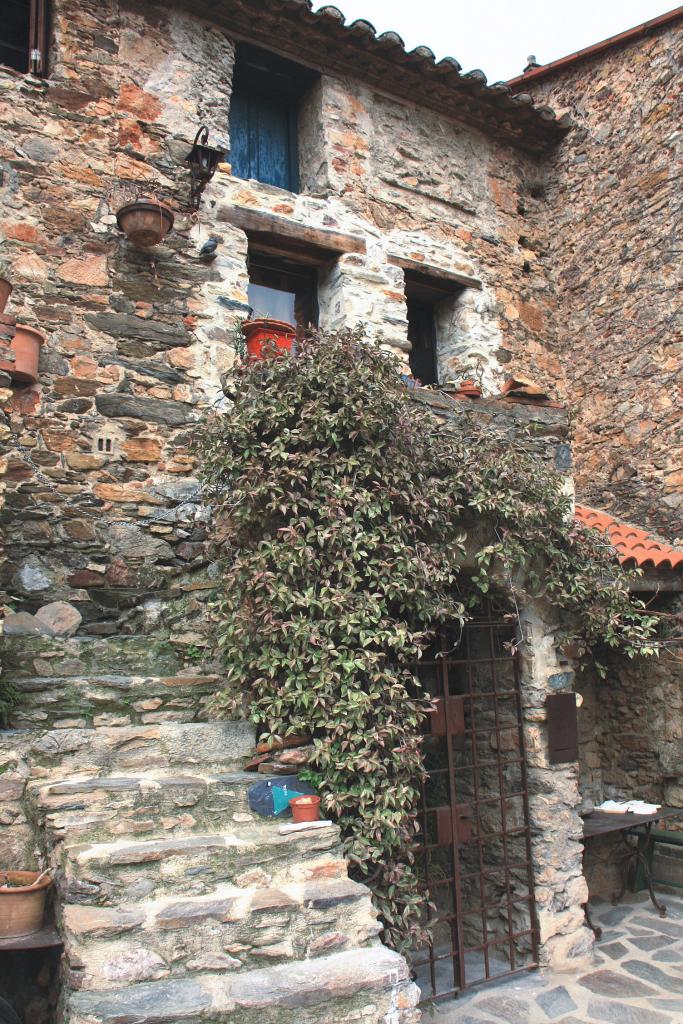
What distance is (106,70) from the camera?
575 centimetres

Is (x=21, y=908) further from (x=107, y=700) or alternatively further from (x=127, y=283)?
(x=127, y=283)

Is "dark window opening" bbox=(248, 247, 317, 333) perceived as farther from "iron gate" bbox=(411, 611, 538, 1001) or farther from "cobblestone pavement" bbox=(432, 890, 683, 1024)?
"cobblestone pavement" bbox=(432, 890, 683, 1024)

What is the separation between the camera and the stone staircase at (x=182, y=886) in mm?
2553

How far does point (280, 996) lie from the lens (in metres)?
2.60

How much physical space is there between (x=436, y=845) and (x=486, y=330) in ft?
15.8

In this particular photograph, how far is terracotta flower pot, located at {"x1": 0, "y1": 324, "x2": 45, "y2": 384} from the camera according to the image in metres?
4.92

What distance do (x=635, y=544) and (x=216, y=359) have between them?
370 cm

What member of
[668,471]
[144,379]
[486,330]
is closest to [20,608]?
[144,379]

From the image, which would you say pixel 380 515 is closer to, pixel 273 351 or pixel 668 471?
pixel 273 351

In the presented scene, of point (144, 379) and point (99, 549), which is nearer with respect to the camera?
point (99, 549)

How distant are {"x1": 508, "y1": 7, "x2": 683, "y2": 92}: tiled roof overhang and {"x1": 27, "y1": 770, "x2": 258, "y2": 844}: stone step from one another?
25.2 ft

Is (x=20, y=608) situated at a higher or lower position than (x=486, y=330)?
lower

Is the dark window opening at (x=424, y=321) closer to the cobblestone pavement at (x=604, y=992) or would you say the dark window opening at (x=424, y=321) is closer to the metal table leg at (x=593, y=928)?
the metal table leg at (x=593, y=928)

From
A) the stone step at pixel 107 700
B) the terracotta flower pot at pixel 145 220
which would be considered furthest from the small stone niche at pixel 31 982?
the terracotta flower pot at pixel 145 220
